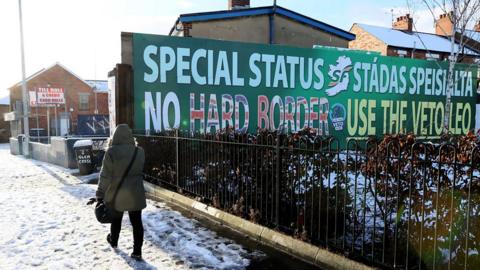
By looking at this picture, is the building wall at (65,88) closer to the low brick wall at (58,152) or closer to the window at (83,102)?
the window at (83,102)

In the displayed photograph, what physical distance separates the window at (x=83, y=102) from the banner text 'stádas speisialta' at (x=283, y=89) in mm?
39035

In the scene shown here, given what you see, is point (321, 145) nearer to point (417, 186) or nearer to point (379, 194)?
point (379, 194)

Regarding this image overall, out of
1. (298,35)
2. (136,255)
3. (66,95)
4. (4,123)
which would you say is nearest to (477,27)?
(298,35)

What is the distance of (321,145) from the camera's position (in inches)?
203

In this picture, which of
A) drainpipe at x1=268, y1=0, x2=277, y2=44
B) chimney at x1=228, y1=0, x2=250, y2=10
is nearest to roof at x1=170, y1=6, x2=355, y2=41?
drainpipe at x1=268, y1=0, x2=277, y2=44

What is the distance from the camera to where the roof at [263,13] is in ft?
54.2

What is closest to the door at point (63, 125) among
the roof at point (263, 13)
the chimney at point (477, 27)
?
the roof at point (263, 13)

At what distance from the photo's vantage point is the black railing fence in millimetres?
3984

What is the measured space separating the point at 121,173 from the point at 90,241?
5.12ft

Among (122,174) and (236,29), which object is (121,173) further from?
(236,29)

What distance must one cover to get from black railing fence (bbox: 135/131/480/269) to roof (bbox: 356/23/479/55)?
32251 mm

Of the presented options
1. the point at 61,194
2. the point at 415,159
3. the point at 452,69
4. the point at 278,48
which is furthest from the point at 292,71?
the point at 415,159

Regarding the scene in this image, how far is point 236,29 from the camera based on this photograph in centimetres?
1777

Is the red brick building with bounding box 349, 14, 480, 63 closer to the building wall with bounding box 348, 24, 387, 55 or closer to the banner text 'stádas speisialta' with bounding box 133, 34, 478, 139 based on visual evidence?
the building wall with bounding box 348, 24, 387, 55
